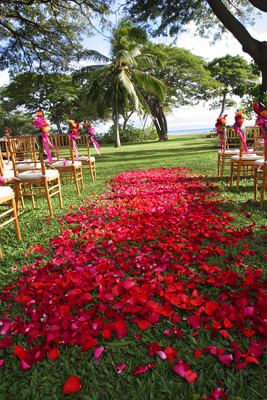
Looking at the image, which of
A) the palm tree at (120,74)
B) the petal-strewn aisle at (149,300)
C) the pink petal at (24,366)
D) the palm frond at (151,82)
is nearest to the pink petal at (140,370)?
the petal-strewn aisle at (149,300)

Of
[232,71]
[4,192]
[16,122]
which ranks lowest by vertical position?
[4,192]

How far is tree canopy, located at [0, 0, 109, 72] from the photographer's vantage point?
9.44 meters

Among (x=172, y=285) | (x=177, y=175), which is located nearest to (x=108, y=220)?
(x=172, y=285)

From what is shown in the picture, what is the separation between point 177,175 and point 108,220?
132 inches

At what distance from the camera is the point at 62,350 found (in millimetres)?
1309

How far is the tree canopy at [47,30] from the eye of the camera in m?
9.44

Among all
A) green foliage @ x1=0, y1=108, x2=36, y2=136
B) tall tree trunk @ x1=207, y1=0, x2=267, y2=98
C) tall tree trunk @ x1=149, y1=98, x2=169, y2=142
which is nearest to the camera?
tall tree trunk @ x1=207, y1=0, x2=267, y2=98

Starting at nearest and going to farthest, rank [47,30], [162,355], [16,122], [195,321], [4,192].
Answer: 1. [162,355]
2. [195,321]
3. [4,192]
4. [47,30]
5. [16,122]

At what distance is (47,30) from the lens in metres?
9.94

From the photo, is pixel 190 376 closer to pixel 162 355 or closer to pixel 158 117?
pixel 162 355

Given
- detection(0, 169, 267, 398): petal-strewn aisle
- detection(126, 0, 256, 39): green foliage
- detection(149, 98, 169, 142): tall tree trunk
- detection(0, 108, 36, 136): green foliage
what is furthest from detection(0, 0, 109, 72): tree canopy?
detection(0, 108, 36, 136): green foliage

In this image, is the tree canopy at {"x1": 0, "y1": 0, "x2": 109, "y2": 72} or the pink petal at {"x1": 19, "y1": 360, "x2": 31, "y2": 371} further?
the tree canopy at {"x1": 0, "y1": 0, "x2": 109, "y2": 72}

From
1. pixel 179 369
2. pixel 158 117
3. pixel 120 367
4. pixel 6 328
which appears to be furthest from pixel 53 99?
pixel 179 369

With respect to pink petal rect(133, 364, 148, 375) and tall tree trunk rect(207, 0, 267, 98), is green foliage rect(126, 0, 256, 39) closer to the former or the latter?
tall tree trunk rect(207, 0, 267, 98)
